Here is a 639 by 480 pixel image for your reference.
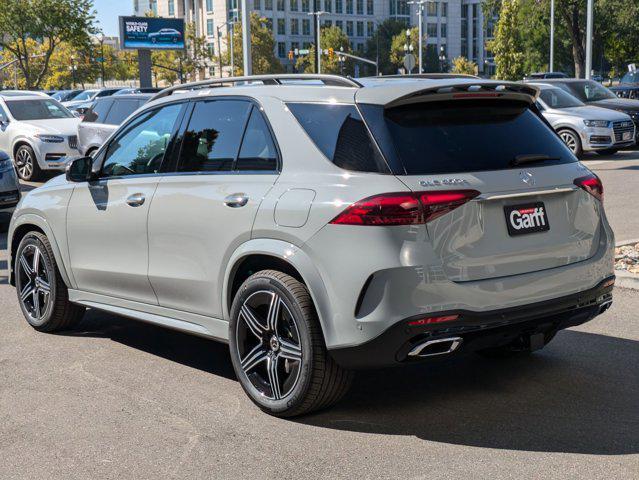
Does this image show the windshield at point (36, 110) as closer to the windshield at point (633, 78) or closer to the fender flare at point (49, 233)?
the fender flare at point (49, 233)

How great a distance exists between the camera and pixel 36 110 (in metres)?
21.5

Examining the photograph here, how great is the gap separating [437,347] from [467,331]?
16 centimetres

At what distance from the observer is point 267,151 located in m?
5.11

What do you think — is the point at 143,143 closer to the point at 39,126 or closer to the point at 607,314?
the point at 607,314

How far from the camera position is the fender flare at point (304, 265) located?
15.0 feet

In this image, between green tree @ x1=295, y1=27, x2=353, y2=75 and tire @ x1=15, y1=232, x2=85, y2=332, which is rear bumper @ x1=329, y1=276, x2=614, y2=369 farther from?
green tree @ x1=295, y1=27, x2=353, y2=75

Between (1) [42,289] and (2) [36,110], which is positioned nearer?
(1) [42,289]

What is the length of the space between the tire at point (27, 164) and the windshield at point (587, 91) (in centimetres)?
1258

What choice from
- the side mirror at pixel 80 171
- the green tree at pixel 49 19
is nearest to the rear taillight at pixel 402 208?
the side mirror at pixel 80 171

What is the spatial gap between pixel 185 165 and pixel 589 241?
237 cm

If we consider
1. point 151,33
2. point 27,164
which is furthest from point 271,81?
point 151,33

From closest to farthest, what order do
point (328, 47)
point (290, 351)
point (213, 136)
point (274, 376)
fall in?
point (290, 351) < point (274, 376) < point (213, 136) < point (328, 47)

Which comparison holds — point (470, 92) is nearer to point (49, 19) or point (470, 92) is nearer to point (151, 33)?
point (151, 33)

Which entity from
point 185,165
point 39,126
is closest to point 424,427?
point 185,165
